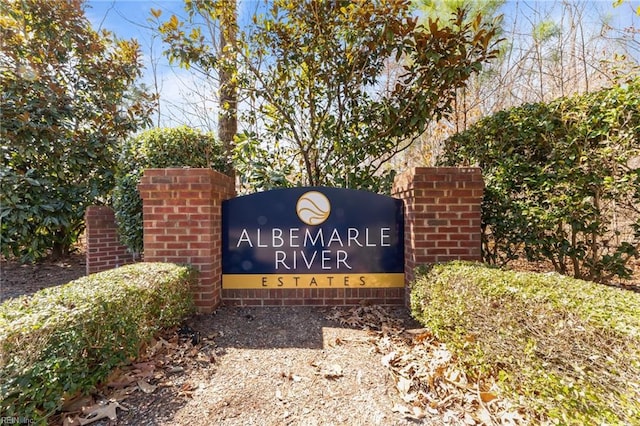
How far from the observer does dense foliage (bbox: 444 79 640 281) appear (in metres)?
2.91

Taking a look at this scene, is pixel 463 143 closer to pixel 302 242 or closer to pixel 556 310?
pixel 302 242

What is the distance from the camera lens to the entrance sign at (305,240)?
343 centimetres

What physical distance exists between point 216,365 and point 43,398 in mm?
1050

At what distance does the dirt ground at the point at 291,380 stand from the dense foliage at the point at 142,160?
1.83 metres

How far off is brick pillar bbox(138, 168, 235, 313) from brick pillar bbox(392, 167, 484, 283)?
207 cm

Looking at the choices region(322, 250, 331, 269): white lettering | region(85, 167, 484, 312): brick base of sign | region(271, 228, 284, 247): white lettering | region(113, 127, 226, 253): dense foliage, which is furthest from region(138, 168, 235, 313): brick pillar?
region(322, 250, 331, 269): white lettering

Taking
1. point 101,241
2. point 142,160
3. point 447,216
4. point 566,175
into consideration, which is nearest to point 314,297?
point 447,216

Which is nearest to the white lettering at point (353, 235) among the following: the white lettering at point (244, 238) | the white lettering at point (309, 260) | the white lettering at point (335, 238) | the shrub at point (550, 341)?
the white lettering at point (335, 238)

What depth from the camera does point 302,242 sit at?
3.44 metres

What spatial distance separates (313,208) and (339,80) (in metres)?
2.02

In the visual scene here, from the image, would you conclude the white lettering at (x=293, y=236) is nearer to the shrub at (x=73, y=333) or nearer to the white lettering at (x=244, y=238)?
the white lettering at (x=244, y=238)

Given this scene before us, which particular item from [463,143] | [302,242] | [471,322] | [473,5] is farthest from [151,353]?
[473,5]

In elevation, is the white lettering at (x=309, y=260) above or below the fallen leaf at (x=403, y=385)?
above

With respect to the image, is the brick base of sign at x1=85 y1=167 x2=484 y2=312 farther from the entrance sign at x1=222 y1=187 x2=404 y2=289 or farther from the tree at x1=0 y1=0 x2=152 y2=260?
the tree at x1=0 y1=0 x2=152 y2=260
